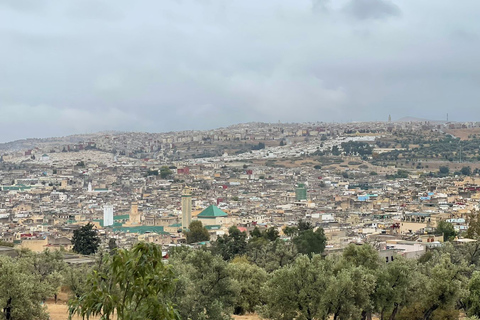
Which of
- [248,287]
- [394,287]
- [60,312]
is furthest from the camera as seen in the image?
[248,287]

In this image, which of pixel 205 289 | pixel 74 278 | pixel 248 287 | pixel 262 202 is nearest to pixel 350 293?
pixel 205 289

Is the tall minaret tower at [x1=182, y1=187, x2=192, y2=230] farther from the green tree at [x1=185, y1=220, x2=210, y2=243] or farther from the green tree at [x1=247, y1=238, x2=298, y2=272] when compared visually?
the green tree at [x1=247, y1=238, x2=298, y2=272]

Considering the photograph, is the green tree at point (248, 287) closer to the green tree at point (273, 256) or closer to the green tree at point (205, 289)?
the green tree at point (205, 289)

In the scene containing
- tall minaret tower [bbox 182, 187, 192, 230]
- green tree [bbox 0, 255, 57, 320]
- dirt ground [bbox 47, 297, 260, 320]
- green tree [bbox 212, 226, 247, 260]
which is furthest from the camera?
tall minaret tower [bbox 182, 187, 192, 230]

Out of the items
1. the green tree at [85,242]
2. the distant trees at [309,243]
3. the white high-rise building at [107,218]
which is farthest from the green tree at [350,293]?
the white high-rise building at [107,218]

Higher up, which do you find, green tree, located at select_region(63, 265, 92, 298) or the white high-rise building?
green tree, located at select_region(63, 265, 92, 298)

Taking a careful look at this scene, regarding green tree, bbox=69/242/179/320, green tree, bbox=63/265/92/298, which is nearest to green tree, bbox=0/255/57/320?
green tree, bbox=63/265/92/298

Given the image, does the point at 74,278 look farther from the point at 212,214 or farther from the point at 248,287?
the point at 212,214

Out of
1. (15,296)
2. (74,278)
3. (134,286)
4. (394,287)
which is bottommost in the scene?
(74,278)
